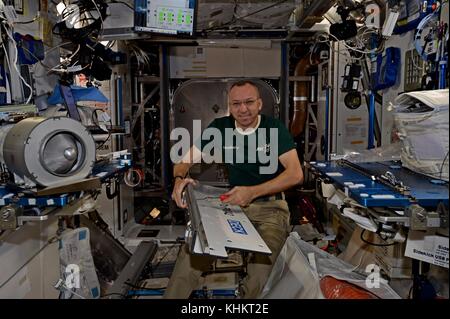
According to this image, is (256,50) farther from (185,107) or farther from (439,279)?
(439,279)

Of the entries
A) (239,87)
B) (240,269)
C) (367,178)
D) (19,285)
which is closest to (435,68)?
(367,178)

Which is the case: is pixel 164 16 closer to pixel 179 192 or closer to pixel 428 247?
pixel 179 192

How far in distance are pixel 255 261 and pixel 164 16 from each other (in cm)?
250

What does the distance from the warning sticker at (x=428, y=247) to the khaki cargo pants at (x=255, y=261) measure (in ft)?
3.29

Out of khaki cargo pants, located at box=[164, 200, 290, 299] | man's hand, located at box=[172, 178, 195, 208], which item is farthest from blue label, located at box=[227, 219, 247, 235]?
man's hand, located at box=[172, 178, 195, 208]

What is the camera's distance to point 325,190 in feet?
8.97

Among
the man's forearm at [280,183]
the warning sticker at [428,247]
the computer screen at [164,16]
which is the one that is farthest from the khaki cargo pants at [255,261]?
the computer screen at [164,16]

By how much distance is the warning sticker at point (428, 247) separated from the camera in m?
1.72

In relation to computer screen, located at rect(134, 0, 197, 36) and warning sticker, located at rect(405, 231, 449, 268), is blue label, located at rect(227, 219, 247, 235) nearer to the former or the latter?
warning sticker, located at rect(405, 231, 449, 268)

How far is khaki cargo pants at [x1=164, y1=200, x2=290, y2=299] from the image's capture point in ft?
8.50

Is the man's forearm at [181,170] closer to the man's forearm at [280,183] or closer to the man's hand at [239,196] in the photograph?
the man's hand at [239,196]

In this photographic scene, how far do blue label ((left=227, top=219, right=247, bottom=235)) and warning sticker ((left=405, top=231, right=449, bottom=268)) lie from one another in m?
0.82

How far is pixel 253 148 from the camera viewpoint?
129 inches

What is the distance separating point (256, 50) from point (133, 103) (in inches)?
83.4
